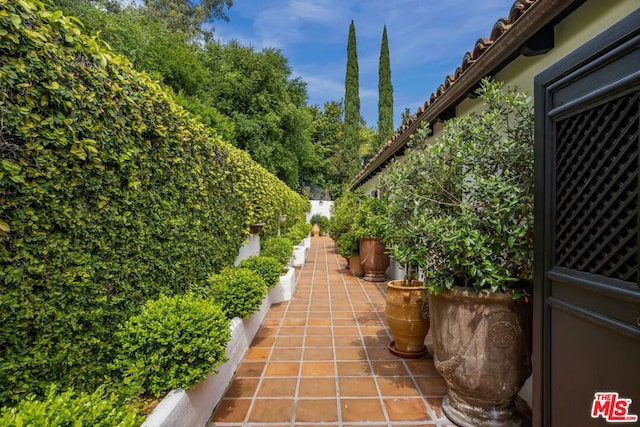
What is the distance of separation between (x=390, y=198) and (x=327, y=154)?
89.9 ft

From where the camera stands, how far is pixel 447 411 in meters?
2.61

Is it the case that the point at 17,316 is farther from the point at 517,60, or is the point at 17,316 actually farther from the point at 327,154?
the point at 327,154

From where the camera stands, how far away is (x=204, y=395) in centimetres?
252

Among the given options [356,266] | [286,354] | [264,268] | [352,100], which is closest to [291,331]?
[286,354]

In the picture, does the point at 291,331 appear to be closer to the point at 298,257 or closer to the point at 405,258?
the point at 405,258

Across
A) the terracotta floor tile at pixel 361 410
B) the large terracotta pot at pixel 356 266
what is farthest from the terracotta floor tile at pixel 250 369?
the large terracotta pot at pixel 356 266

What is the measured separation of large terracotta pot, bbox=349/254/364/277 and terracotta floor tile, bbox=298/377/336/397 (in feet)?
16.9

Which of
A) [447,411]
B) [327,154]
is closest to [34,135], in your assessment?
[447,411]

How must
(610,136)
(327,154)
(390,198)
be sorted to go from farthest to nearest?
1. (327,154)
2. (390,198)
3. (610,136)

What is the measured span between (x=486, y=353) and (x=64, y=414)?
8.47ft

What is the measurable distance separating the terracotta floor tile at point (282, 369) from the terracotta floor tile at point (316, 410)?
502mm

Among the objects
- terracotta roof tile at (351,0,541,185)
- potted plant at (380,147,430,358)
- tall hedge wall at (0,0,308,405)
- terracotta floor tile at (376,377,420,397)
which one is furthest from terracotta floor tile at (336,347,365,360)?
terracotta roof tile at (351,0,541,185)

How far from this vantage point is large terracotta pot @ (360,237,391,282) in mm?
7543

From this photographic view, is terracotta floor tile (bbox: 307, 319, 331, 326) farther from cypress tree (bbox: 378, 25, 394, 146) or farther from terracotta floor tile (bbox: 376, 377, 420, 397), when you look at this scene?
cypress tree (bbox: 378, 25, 394, 146)
